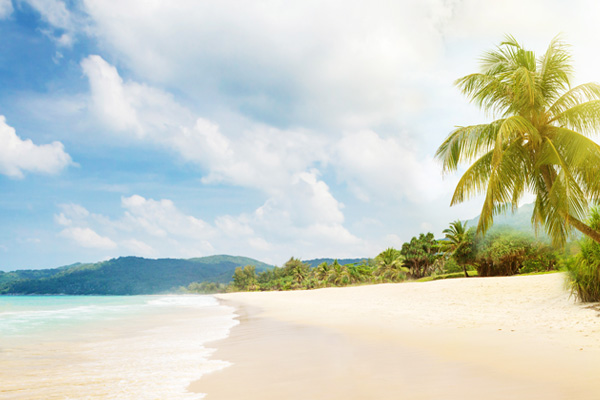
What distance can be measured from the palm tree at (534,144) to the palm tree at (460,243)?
3838cm

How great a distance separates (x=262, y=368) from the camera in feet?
17.6

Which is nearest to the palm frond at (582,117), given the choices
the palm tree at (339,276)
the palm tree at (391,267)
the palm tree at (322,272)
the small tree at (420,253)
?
the palm tree at (391,267)

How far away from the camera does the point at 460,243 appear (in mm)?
47625

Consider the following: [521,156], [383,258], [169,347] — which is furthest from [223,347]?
[383,258]

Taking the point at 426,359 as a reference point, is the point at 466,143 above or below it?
above

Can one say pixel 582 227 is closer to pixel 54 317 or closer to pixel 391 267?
pixel 54 317

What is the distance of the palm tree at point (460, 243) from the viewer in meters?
47.3

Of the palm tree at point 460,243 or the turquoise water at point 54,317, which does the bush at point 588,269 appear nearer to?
the turquoise water at point 54,317

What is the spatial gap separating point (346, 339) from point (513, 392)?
14.4 ft

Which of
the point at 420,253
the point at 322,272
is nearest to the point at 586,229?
the point at 420,253

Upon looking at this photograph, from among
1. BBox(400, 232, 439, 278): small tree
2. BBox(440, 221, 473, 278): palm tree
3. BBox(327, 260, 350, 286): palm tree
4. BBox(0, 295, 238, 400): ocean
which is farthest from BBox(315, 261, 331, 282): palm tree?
BBox(0, 295, 238, 400): ocean

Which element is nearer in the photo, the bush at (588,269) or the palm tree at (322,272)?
the bush at (588,269)

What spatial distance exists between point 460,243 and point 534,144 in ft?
132

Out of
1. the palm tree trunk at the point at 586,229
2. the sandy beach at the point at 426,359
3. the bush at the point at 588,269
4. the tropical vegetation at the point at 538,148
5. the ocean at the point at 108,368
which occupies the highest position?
the tropical vegetation at the point at 538,148
